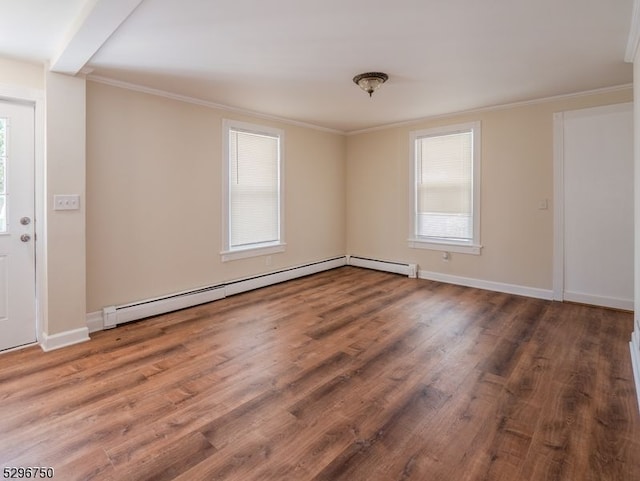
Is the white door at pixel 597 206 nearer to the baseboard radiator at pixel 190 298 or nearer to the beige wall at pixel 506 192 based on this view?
the beige wall at pixel 506 192

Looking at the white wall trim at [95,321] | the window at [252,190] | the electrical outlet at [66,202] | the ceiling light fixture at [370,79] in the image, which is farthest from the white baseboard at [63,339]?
the ceiling light fixture at [370,79]

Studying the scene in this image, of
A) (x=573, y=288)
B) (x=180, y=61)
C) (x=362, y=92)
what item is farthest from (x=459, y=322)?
(x=180, y=61)

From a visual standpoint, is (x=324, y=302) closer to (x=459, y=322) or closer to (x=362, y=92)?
(x=459, y=322)

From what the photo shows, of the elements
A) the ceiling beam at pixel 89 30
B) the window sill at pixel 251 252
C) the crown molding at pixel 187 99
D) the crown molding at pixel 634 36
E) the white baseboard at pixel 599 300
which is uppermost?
the crown molding at pixel 187 99

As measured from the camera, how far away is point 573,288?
4.21 meters

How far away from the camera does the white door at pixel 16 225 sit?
9.60 ft

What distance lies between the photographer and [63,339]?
3088 mm

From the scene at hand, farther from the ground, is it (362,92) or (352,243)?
(362,92)

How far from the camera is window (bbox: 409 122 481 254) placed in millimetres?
4895

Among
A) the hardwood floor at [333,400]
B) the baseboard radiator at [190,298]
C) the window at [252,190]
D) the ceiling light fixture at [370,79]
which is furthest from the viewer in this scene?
the window at [252,190]

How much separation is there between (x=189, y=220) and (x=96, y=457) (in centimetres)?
277

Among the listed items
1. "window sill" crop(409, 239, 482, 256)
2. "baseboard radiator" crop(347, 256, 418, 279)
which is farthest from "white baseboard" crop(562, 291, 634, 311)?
"baseboard radiator" crop(347, 256, 418, 279)

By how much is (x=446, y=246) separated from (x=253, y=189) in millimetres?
2867

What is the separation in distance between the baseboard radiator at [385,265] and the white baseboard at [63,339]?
413 centimetres
